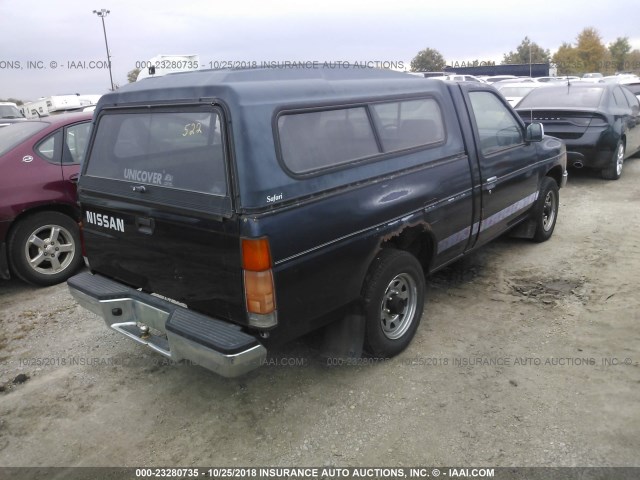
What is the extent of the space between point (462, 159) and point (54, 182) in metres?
3.89

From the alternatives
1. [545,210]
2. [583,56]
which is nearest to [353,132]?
[545,210]

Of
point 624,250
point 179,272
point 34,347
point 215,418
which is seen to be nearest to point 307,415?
point 215,418

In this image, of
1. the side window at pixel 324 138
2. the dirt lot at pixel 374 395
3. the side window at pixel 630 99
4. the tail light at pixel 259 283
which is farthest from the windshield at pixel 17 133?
the side window at pixel 630 99

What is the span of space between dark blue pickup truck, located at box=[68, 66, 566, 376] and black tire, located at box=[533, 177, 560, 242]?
67.7 inches

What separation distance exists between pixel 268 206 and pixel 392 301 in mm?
1342

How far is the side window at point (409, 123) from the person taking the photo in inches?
140

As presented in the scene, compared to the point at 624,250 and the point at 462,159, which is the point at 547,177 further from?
the point at 462,159

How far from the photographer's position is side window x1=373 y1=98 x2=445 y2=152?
3553 millimetres

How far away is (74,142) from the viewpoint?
5.57 meters

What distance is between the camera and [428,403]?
10.5ft

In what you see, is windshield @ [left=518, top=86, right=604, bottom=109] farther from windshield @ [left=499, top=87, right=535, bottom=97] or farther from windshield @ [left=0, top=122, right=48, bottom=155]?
windshield @ [left=0, top=122, right=48, bottom=155]

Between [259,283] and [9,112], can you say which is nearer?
[259,283]

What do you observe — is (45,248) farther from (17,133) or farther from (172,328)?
(172,328)

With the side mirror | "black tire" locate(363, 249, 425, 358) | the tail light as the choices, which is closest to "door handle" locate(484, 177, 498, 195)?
the side mirror
